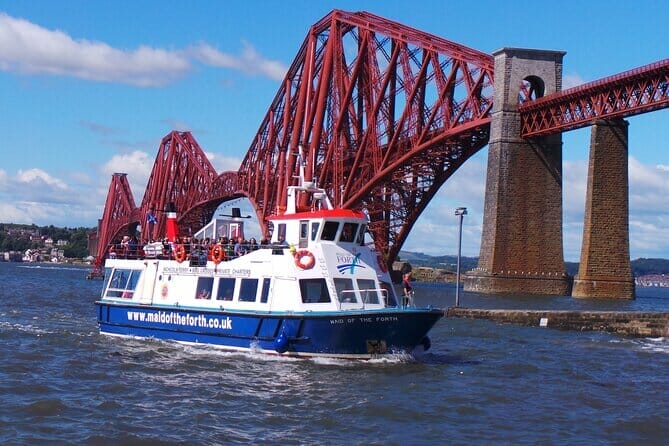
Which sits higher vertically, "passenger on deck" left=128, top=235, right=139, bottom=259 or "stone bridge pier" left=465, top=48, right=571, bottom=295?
"stone bridge pier" left=465, top=48, right=571, bottom=295

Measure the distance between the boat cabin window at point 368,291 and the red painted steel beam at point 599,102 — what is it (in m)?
41.9

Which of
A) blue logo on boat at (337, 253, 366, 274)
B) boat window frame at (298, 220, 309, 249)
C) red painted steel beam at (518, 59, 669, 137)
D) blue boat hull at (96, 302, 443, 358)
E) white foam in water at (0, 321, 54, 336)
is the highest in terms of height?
A: red painted steel beam at (518, 59, 669, 137)

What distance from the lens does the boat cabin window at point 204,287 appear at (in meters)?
30.7

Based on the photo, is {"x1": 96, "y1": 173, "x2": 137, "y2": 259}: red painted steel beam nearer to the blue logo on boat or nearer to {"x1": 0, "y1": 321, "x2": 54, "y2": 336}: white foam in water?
{"x1": 0, "y1": 321, "x2": 54, "y2": 336}: white foam in water

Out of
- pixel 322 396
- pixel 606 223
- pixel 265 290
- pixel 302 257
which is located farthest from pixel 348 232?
pixel 606 223

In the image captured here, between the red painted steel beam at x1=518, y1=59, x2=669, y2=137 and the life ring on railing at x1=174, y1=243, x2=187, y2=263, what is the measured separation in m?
41.7

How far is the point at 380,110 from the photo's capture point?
313ft

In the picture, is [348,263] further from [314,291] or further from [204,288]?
[204,288]

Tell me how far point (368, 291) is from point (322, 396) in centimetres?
547

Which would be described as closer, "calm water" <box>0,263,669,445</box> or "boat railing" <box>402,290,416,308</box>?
"calm water" <box>0,263,669,445</box>

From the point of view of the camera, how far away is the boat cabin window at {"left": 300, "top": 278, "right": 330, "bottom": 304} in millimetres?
27750

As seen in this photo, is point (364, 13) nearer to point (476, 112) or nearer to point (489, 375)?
point (476, 112)

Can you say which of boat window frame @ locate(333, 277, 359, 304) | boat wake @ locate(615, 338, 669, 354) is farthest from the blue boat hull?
boat wake @ locate(615, 338, 669, 354)

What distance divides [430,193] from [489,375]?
65.7m
